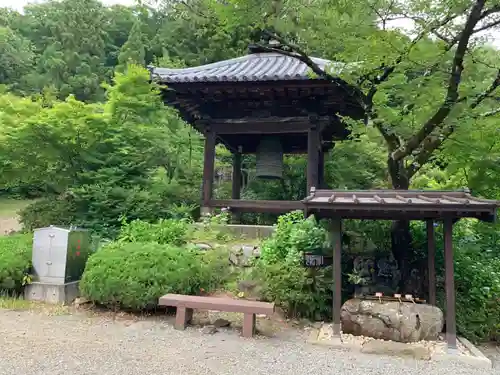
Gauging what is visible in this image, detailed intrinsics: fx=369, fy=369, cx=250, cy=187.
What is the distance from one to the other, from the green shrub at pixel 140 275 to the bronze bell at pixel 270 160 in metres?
3.04

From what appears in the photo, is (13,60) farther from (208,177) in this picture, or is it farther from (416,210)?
(416,210)

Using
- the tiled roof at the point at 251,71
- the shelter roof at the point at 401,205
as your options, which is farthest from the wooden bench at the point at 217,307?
the tiled roof at the point at 251,71

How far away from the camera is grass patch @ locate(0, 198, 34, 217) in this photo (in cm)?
1348

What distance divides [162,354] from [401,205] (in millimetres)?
2945

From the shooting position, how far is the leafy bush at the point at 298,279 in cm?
497

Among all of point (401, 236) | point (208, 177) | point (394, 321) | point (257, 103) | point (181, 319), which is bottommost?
point (181, 319)

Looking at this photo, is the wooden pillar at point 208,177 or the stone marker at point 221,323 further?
the wooden pillar at point 208,177

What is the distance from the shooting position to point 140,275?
189 inches

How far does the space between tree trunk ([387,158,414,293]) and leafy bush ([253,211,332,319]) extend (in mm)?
1079

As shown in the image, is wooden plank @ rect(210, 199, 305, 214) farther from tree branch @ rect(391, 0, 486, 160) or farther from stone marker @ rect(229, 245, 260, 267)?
tree branch @ rect(391, 0, 486, 160)

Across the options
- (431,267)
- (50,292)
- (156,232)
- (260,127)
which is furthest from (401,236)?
(50,292)

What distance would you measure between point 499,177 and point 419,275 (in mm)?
2743

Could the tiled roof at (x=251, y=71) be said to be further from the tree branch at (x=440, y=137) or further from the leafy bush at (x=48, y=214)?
the leafy bush at (x=48, y=214)

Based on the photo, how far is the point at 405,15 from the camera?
4445 mm
